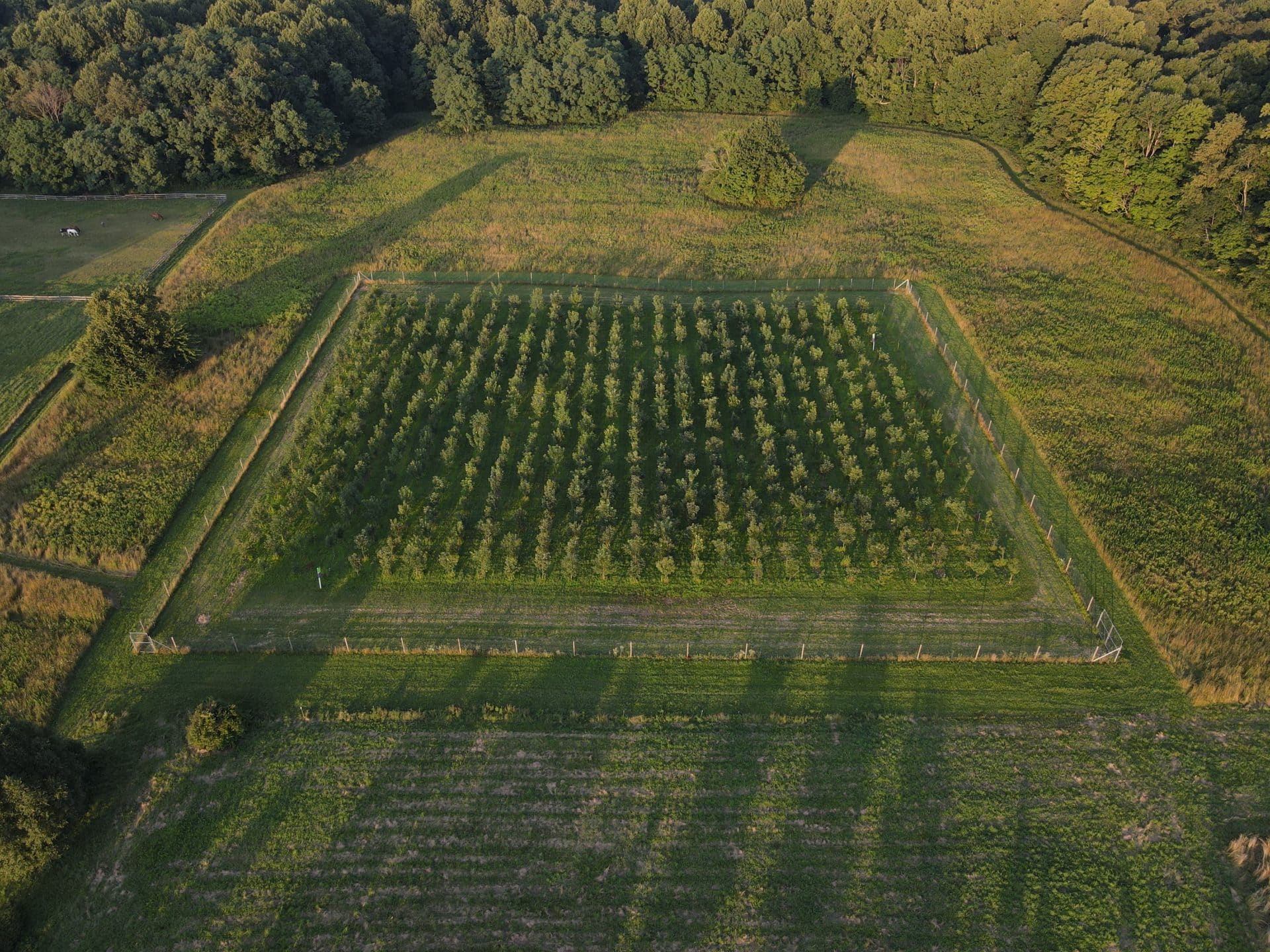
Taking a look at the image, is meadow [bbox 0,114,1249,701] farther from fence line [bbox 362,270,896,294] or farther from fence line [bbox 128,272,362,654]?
fence line [bbox 128,272,362,654]

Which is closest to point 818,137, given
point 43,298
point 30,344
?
point 43,298

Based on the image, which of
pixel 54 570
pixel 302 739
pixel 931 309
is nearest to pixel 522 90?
pixel 931 309

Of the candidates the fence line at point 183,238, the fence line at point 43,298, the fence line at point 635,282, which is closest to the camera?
the fence line at point 43,298

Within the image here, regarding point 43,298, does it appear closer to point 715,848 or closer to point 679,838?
point 679,838

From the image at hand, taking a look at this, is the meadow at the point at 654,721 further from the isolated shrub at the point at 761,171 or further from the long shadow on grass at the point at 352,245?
the isolated shrub at the point at 761,171

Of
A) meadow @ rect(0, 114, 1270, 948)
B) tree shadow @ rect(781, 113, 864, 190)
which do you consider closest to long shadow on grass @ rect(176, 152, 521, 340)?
meadow @ rect(0, 114, 1270, 948)

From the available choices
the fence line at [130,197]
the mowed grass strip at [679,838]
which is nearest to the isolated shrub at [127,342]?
the mowed grass strip at [679,838]
